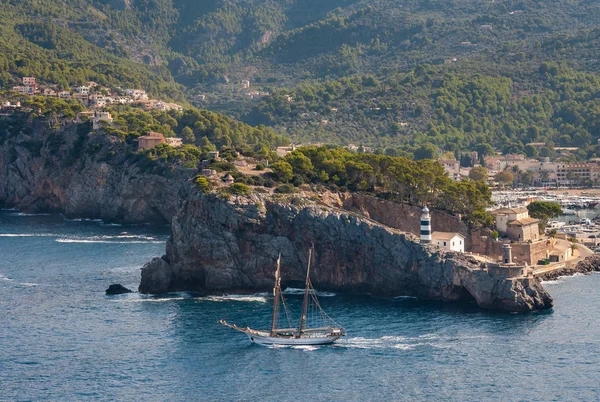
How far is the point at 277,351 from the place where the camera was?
81.1m

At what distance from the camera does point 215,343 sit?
3253 inches

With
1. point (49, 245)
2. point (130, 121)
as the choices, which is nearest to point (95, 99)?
point (130, 121)

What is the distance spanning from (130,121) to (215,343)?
293 feet

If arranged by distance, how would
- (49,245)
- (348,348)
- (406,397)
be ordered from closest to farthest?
(406,397)
(348,348)
(49,245)

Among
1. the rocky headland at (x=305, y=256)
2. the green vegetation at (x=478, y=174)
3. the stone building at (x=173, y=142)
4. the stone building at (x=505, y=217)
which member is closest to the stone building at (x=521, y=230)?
the stone building at (x=505, y=217)

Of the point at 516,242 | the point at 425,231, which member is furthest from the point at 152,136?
the point at 425,231

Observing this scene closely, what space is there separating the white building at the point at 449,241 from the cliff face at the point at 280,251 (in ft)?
14.0

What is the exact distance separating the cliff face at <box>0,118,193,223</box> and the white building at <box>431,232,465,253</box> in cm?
4222

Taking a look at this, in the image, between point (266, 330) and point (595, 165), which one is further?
point (595, 165)

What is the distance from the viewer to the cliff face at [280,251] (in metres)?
96.6

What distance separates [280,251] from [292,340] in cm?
1613

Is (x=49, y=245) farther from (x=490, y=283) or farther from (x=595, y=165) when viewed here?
(x=595, y=165)

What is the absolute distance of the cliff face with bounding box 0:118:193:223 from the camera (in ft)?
468

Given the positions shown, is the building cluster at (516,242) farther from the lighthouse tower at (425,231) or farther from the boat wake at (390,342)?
the boat wake at (390,342)
